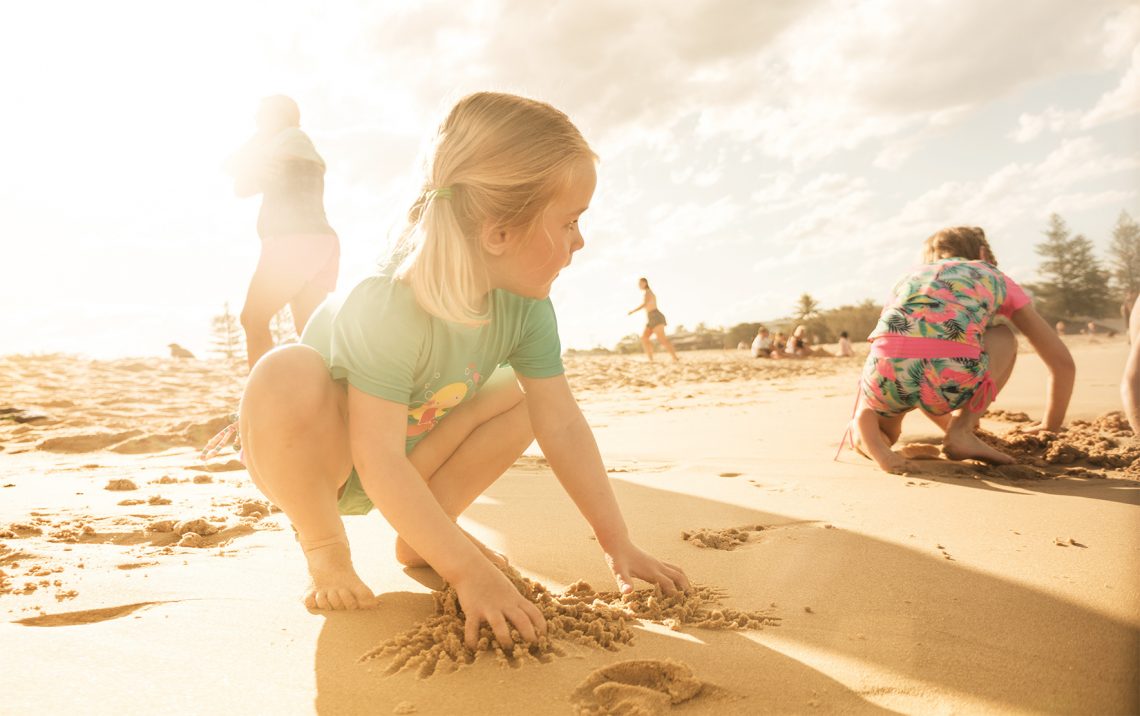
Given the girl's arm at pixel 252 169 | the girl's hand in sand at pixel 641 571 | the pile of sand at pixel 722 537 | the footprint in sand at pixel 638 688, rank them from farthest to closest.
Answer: the girl's arm at pixel 252 169, the pile of sand at pixel 722 537, the girl's hand in sand at pixel 641 571, the footprint in sand at pixel 638 688

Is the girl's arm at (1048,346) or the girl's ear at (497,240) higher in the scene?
the girl's ear at (497,240)

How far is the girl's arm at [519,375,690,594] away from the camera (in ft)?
5.49

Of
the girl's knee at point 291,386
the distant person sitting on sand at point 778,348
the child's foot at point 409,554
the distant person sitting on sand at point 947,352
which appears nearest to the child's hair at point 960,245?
the distant person sitting on sand at point 947,352

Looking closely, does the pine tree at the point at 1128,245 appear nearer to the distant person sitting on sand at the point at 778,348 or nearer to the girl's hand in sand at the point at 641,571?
the girl's hand in sand at the point at 641,571

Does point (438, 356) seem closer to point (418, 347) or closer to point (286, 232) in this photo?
point (418, 347)

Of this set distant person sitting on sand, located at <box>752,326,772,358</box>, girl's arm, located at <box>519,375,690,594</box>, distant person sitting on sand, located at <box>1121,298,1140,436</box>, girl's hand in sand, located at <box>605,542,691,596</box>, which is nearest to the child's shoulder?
girl's arm, located at <box>519,375,690,594</box>

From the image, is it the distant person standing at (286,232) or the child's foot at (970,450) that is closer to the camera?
the child's foot at (970,450)

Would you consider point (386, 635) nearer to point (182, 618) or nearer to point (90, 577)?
point (182, 618)

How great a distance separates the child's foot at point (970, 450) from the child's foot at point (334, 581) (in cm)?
246

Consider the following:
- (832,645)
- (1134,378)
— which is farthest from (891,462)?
(832,645)

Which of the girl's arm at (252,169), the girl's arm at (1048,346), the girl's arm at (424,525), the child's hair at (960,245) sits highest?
the girl's arm at (252,169)

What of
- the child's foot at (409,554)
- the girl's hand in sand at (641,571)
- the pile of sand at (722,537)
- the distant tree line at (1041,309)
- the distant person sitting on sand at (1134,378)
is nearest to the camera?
the girl's hand in sand at (641,571)

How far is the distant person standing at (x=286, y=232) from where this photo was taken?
3916 millimetres

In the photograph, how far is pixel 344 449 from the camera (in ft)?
5.69
